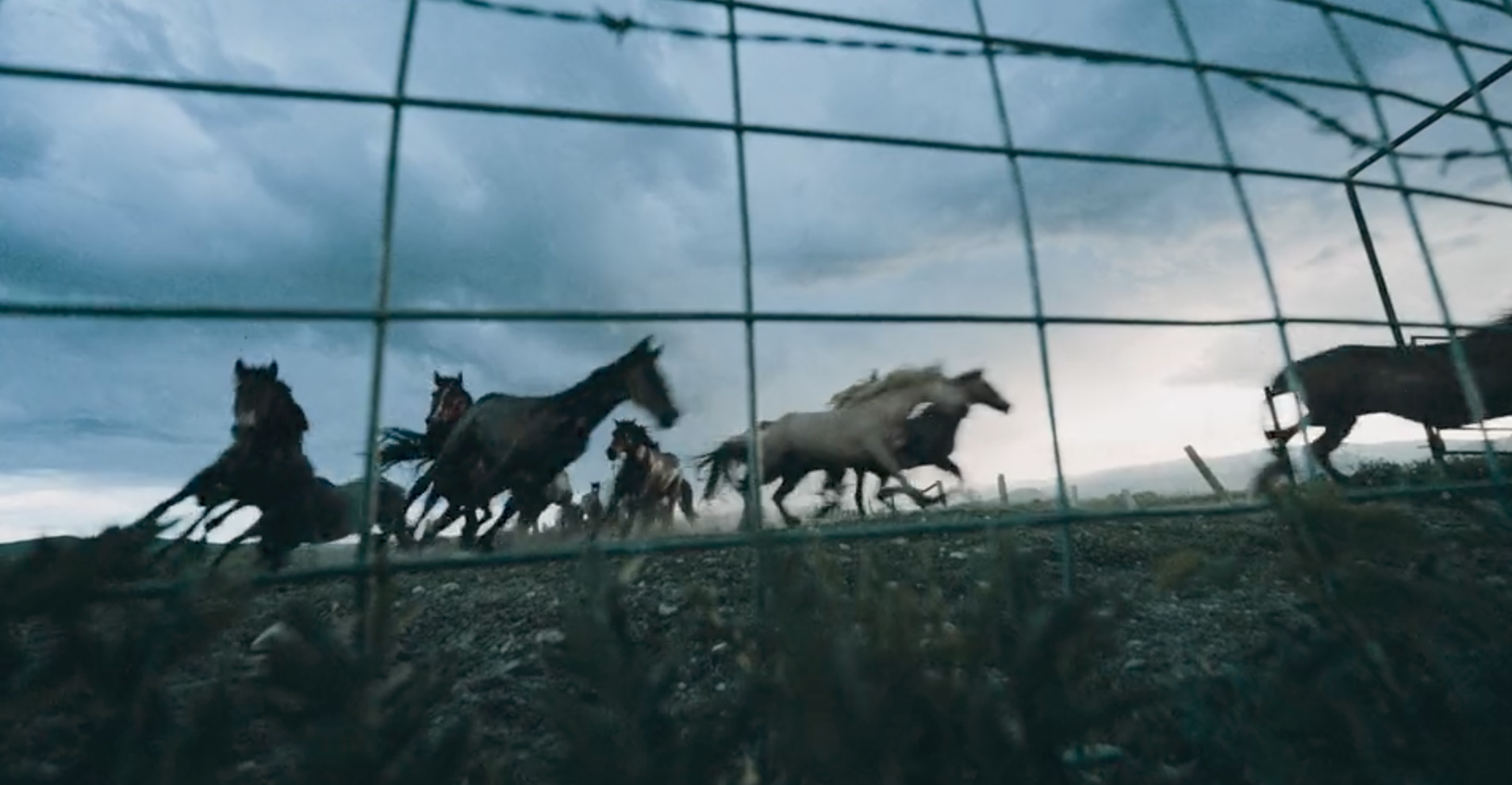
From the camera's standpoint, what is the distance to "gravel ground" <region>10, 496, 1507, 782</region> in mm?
2115

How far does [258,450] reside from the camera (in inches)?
226

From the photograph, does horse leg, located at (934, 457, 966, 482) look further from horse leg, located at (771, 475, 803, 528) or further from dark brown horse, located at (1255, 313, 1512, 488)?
dark brown horse, located at (1255, 313, 1512, 488)

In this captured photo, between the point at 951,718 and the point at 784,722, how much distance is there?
239mm

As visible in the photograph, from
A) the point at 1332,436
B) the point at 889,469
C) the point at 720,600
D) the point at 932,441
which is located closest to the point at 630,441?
the point at 889,469

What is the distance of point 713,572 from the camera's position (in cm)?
434

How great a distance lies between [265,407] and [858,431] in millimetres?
6280

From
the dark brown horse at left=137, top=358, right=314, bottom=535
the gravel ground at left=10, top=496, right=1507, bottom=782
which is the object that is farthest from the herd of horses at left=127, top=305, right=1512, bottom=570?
the gravel ground at left=10, top=496, right=1507, bottom=782

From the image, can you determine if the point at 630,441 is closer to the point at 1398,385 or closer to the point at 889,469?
the point at 889,469

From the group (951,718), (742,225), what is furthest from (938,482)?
(951,718)

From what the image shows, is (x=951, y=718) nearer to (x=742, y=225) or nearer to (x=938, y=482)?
(x=742, y=225)

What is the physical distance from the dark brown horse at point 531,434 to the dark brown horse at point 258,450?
3.86ft

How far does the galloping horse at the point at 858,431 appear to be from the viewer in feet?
30.0

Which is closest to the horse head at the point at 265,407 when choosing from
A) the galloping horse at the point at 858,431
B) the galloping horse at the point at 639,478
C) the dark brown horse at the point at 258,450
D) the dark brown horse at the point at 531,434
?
the dark brown horse at the point at 258,450

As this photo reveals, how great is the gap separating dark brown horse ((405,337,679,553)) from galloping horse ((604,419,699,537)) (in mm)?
1779
